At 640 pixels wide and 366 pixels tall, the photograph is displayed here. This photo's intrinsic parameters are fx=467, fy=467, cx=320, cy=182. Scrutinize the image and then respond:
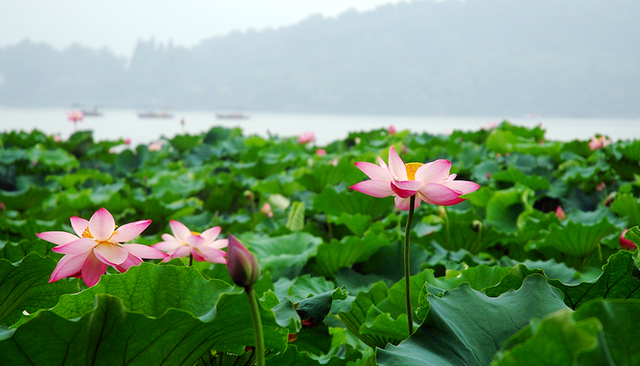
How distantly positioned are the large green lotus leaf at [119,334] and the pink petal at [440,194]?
215mm

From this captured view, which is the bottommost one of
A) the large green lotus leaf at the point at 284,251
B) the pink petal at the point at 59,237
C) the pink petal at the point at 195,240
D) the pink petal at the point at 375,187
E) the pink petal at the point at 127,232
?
the large green lotus leaf at the point at 284,251

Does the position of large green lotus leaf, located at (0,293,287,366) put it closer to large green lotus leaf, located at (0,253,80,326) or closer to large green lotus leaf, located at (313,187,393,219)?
large green lotus leaf, located at (0,253,80,326)

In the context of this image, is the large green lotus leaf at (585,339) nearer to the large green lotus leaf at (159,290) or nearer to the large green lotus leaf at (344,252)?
the large green lotus leaf at (159,290)

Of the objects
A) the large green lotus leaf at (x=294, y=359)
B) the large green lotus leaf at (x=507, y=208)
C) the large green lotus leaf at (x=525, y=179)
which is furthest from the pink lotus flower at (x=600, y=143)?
the large green lotus leaf at (x=294, y=359)

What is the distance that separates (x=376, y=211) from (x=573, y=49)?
18.3 feet

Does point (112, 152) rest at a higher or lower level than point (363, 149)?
lower

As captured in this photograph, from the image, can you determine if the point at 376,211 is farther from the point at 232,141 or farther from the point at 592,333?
the point at 232,141

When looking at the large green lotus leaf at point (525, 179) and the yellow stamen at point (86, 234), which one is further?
the large green lotus leaf at point (525, 179)

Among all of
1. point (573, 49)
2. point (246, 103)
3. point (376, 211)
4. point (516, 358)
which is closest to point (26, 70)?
point (246, 103)

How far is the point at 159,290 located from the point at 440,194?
30 cm

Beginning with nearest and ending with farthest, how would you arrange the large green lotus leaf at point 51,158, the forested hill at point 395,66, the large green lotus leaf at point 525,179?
the large green lotus leaf at point 525,179 → the large green lotus leaf at point 51,158 → the forested hill at point 395,66

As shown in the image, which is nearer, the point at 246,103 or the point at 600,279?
the point at 600,279

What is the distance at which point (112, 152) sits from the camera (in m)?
3.38

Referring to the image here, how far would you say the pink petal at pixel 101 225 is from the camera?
48 centimetres
